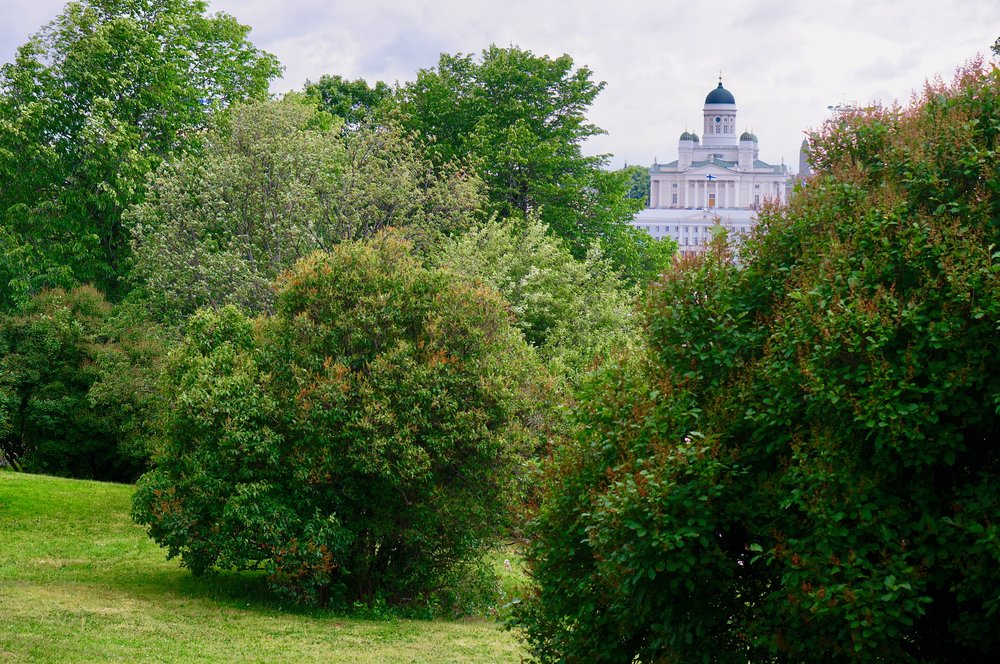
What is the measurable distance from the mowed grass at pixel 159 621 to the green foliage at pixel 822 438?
10.4 ft

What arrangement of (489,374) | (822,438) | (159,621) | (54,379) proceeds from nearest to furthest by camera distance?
(822,438), (159,621), (489,374), (54,379)

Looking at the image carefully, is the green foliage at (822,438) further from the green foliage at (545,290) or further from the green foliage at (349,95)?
the green foliage at (349,95)

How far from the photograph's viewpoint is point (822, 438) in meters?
7.84

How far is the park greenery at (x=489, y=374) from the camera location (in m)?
7.77

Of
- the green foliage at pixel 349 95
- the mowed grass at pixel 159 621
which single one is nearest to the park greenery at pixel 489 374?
the mowed grass at pixel 159 621

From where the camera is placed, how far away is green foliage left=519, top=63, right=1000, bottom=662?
7551mm

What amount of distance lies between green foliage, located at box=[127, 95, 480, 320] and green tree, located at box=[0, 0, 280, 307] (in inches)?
253

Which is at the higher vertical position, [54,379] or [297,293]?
[297,293]

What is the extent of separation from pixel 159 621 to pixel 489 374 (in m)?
6.26

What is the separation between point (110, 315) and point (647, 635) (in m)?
28.1

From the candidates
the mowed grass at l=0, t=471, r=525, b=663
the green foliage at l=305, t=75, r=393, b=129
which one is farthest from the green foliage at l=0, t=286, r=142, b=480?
the green foliage at l=305, t=75, r=393, b=129

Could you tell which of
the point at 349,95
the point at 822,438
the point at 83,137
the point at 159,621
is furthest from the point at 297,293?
the point at 349,95

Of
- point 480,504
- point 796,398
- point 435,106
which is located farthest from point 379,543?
point 435,106

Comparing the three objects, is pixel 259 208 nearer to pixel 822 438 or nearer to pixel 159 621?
pixel 159 621
